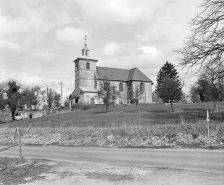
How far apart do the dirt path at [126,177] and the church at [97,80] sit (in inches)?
1926

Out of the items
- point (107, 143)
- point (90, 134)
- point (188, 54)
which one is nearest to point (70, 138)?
point (90, 134)

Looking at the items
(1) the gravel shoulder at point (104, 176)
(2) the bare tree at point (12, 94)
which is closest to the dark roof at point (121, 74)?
(2) the bare tree at point (12, 94)

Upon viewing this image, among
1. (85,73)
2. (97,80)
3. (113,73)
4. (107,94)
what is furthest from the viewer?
(113,73)

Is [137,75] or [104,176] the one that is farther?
[137,75]

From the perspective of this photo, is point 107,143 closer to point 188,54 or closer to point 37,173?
point 188,54

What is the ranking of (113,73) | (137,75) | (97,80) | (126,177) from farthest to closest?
1. (137,75)
2. (113,73)
3. (97,80)
4. (126,177)

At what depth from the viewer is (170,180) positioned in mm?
6383

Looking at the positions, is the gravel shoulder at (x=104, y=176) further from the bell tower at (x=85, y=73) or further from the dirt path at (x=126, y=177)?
the bell tower at (x=85, y=73)

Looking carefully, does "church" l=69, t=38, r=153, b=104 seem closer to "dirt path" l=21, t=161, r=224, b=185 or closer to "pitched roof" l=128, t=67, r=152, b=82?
"pitched roof" l=128, t=67, r=152, b=82

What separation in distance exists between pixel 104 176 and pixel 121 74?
201ft

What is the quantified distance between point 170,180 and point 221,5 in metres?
11.9

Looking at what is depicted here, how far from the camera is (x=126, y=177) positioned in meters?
6.78

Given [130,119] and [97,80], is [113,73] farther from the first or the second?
[130,119]

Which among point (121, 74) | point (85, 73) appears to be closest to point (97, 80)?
point (85, 73)
